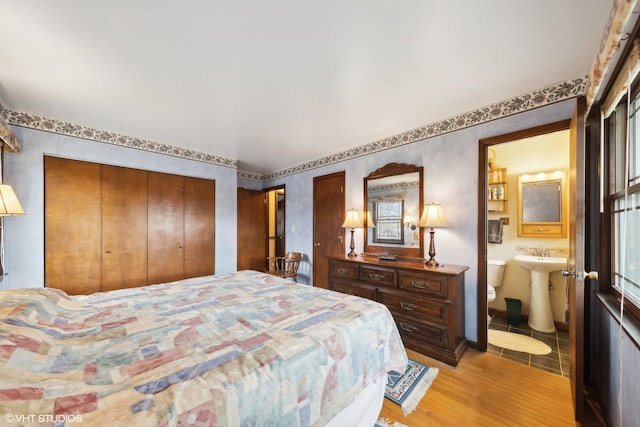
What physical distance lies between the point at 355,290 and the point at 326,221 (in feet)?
4.53

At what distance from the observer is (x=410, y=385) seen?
193 cm

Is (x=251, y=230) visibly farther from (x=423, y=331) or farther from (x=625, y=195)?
(x=625, y=195)

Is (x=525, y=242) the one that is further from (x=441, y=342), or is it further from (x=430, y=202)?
(x=441, y=342)

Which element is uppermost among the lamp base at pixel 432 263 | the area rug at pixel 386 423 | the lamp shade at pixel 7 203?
the lamp shade at pixel 7 203

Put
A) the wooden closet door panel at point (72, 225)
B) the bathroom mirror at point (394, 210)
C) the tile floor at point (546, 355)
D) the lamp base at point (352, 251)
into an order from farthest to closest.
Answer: the lamp base at point (352, 251), the bathroom mirror at point (394, 210), the wooden closet door panel at point (72, 225), the tile floor at point (546, 355)

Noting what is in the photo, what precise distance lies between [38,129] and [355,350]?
387cm

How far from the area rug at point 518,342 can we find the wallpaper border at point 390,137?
7.59 feet

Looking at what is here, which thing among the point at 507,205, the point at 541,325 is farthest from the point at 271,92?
the point at 541,325

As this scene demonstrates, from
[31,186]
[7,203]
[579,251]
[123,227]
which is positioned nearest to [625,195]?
[579,251]

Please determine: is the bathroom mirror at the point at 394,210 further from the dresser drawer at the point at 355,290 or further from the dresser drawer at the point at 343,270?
the dresser drawer at the point at 355,290

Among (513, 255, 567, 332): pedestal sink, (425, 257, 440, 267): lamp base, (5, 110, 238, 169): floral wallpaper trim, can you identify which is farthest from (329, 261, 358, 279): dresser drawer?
(5, 110, 238, 169): floral wallpaper trim

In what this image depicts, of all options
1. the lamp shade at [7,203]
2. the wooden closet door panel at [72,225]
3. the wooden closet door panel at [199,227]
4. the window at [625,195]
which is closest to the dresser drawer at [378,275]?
the window at [625,195]

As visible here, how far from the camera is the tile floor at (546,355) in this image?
2.18 m

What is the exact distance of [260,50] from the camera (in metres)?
1.62
